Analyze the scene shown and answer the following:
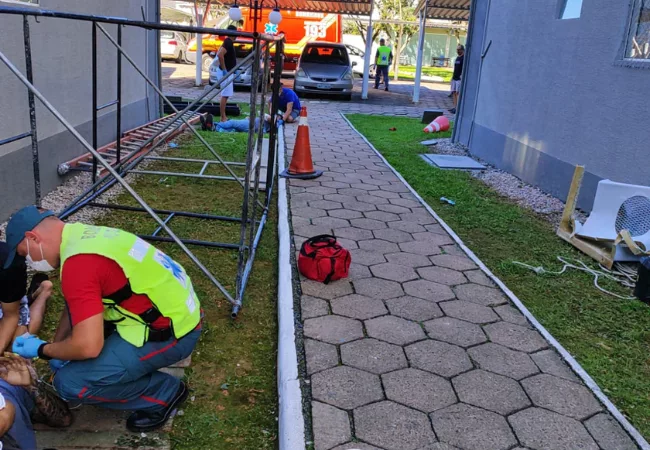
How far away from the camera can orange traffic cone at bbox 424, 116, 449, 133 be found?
11812 mm

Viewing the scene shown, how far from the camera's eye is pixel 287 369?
9.47 ft

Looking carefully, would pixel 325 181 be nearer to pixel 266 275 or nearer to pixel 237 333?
pixel 266 275

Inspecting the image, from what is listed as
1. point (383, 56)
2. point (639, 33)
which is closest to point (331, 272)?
point (639, 33)

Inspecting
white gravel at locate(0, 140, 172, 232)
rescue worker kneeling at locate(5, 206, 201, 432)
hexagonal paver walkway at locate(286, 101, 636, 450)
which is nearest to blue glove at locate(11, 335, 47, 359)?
rescue worker kneeling at locate(5, 206, 201, 432)

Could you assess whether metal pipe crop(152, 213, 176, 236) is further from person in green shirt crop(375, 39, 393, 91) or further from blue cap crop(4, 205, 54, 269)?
person in green shirt crop(375, 39, 393, 91)

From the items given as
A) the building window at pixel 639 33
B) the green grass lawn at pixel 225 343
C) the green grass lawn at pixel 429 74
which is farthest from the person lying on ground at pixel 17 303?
the green grass lawn at pixel 429 74

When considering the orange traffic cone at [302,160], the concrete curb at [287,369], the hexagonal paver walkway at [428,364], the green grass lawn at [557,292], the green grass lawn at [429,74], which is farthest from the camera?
the green grass lawn at [429,74]

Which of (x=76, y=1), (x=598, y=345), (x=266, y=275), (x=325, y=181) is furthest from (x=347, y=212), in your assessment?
(x=76, y=1)

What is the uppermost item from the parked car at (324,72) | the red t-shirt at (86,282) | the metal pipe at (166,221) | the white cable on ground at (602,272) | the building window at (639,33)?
the building window at (639,33)

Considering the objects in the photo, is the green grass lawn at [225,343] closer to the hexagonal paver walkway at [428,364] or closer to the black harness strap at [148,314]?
the hexagonal paver walkway at [428,364]

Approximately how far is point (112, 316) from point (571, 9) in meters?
6.74

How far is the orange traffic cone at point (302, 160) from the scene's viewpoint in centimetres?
684

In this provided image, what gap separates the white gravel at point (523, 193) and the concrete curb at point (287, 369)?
3.34 m

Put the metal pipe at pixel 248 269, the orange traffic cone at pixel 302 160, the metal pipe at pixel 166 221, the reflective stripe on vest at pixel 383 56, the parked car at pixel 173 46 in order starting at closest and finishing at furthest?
the metal pipe at pixel 248 269
the metal pipe at pixel 166 221
the orange traffic cone at pixel 302 160
the reflective stripe on vest at pixel 383 56
the parked car at pixel 173 46
